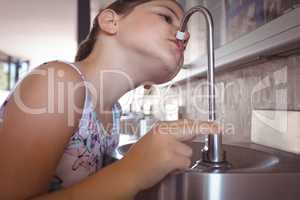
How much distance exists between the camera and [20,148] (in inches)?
16.0

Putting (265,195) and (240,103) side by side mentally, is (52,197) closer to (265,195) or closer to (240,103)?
(265,195)

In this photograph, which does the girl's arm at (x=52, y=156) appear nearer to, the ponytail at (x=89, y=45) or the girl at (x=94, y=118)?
the girl at (x=94, y=118)

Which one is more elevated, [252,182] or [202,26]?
[202,26]

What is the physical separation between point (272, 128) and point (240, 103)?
0.18 metres

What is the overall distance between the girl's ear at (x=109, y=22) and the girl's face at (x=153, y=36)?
0.04ft

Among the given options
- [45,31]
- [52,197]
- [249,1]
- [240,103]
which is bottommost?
[52,197]

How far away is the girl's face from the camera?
1.72 feet

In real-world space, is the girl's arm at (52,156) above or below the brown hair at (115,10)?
below

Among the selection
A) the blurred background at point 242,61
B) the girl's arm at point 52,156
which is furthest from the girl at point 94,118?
the blurred background at point 242,61

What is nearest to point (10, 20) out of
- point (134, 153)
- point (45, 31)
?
point (45, 31)

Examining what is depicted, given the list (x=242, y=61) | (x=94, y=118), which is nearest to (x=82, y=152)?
(x=94, y=118)

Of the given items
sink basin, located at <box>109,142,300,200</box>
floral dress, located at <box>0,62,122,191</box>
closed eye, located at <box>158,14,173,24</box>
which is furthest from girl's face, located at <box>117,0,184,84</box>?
sink basin, located at <box>109,142,300,200</box>

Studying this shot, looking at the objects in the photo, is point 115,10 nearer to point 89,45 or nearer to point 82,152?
point 89,45

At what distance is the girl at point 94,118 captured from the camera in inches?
15.7
